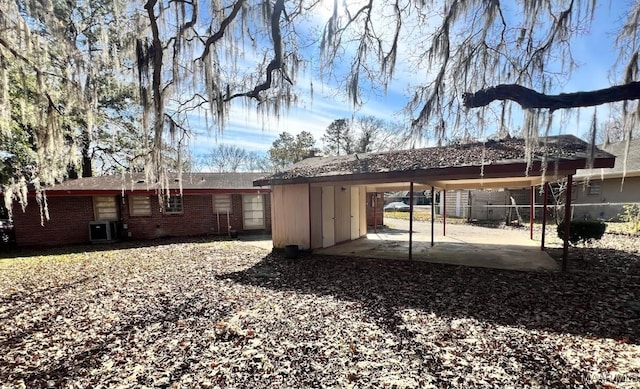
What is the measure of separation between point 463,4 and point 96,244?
44.2 ft

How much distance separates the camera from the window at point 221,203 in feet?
42.3

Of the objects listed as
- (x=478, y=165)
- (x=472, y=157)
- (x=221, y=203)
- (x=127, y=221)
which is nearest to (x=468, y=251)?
(x=472, y=157)

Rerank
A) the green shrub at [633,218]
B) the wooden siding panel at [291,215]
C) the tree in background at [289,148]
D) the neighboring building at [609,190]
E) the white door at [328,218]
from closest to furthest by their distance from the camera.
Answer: the wooden siding panel at [291,215] < the white door at [328,218] < the green shrub at [633,218] < the neighboring building at [609,190] < the tree in background at [289,148]

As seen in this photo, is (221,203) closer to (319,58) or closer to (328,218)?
(328,218)

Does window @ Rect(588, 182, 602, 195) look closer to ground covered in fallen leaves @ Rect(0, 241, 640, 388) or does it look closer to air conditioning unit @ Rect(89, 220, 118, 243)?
ground covered in fallen leaves @ Rect(0, 241, 640, 388)

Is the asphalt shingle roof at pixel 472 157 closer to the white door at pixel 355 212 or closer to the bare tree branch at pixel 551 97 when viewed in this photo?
the bare tree branch at pixel 551 97

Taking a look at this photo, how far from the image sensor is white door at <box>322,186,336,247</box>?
30.4 feet

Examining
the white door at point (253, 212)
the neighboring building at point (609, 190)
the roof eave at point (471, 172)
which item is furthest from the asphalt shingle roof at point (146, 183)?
the neighboring building at point (609, 190)

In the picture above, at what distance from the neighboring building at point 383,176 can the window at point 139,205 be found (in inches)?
241

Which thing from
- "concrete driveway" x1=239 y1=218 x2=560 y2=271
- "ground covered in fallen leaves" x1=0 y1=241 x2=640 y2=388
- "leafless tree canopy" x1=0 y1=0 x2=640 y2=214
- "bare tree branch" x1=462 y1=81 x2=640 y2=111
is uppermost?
"leafless tree canopy" x1=0 y1=0 x2=640 y2=214

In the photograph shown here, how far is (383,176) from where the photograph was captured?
7.10 meters

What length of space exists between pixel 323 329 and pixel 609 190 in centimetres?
1715

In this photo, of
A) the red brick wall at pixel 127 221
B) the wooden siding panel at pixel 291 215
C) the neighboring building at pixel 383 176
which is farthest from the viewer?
the red brick wall at pixel 127 221

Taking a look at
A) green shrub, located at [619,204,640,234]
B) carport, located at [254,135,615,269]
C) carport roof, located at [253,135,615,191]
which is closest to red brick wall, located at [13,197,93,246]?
carport, located at [254,135,615,269]
